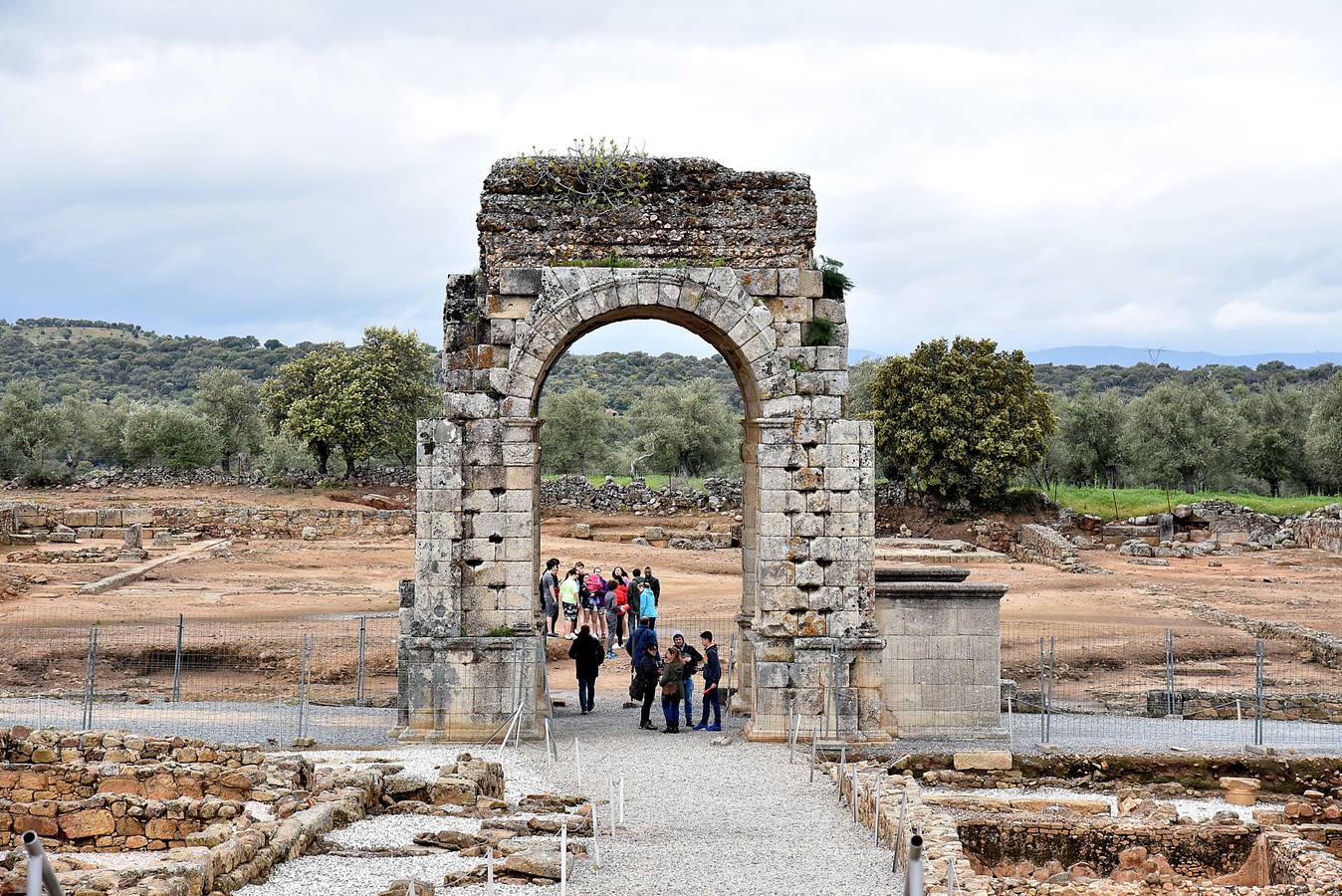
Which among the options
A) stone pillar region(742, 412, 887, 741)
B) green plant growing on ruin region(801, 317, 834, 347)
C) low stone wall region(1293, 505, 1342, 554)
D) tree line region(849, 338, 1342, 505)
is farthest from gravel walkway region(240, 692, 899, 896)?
low stone wall region(1293, 505, 1342, 554)

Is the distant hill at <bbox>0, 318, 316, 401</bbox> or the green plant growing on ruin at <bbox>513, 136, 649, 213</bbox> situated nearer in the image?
the green plant growing on ruin at <bbox>513, 136, 649, 213</bbox>

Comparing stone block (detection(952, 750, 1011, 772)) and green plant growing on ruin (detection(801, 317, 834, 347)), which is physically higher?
green plant growing on ruin (detection(801, 317, 834, 347))

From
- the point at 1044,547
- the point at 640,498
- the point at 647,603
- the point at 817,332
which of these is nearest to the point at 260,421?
the point at 640,498

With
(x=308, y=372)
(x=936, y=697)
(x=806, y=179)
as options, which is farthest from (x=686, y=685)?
(x=308, y=372)

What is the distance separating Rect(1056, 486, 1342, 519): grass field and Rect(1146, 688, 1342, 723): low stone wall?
31814 millimetres

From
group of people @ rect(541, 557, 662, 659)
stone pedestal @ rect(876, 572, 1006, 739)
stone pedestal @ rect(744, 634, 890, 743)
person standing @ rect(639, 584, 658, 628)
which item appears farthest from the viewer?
group of people @ rect(541, 557, 662, 659)

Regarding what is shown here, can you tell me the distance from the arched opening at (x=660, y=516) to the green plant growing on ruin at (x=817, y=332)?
828mm

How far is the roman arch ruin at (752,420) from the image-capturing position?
16.0 m

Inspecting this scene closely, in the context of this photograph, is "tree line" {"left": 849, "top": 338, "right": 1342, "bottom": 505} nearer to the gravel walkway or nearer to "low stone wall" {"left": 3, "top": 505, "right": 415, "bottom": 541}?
"low stone wall" {"left": 3, "top": 505, "right": 415, "bottom": 541}

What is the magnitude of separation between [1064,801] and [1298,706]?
8.22m

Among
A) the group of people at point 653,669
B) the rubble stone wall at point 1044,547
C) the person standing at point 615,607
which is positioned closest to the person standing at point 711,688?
the group of people at point 653,669

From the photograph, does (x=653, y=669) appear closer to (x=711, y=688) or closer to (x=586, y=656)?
(x=711, y=688)

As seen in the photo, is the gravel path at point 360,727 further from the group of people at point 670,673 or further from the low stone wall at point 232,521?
the low stone wall at point 232,521

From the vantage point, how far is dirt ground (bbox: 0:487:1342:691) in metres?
24.9
